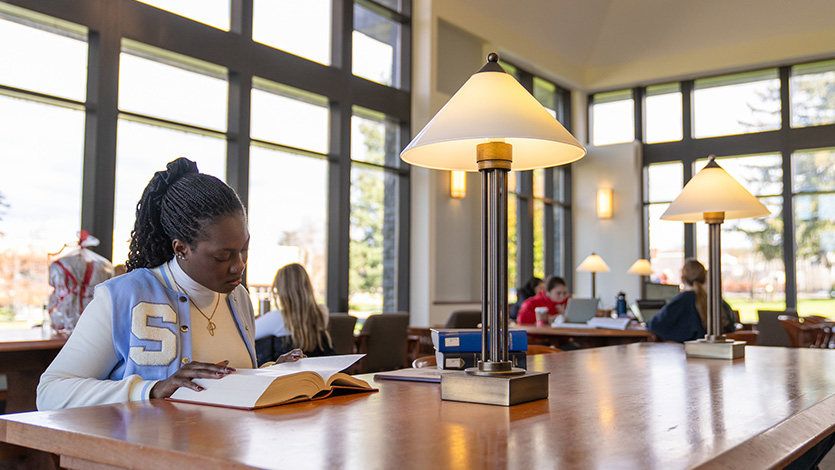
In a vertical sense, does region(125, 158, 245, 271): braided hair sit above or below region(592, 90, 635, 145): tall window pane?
below

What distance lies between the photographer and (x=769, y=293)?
1033cm

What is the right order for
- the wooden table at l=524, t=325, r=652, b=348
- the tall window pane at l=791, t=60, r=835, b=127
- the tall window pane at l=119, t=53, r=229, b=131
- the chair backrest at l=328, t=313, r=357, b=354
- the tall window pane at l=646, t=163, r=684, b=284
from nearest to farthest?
the chair backrest at l=328, t=313, r=357, b=354 < the wooden table at l=524, t=325, r=652, b=348 < the tall window pane at l=119, t=53, r=229, b=131 < the tall window pane at l=791, t=60, r=835, b=127 < the tall window pane at l=646, t=163, r=684, b=284

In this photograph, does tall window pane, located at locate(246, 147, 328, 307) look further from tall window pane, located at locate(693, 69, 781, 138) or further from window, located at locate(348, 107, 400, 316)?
tall window pane, located at locate(693, 69, 781, 138)

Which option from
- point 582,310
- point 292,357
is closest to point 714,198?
point 292,357

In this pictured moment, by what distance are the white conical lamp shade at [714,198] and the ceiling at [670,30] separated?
6.83m

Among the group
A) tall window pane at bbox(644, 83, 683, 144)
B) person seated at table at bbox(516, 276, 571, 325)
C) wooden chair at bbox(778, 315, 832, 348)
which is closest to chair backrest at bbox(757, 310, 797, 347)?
wooden chair at bbox(778, 315, 832, 348)

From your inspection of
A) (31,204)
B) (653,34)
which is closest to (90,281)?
(31,204)

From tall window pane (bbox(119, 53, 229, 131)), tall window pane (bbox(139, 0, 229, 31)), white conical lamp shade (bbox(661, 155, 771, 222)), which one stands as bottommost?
white conical lamp shade (bbox(661, 155, 771, 222))

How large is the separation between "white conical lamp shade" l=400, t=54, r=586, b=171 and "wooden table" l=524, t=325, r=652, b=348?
12.9ft

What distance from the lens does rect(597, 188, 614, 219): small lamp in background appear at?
1143 cm

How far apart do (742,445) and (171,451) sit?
77 cm

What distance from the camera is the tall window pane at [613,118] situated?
1152 centimetres

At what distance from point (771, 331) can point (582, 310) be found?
2915 mm

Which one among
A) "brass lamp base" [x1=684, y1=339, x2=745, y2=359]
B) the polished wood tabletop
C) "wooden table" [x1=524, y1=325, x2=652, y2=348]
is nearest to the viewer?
the polished wood tabletop
